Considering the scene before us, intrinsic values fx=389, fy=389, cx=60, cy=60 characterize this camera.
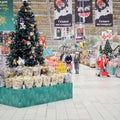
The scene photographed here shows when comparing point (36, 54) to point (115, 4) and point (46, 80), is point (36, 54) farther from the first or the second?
point (115, 4)

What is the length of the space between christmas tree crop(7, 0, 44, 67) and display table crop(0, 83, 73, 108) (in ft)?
3.31

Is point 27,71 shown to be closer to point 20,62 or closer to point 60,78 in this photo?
point 20,62

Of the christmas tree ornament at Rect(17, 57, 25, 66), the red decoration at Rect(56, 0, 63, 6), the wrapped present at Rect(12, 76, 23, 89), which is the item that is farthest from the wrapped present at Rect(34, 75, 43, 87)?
the red decoration at Rect(56, 0, 63, 6)

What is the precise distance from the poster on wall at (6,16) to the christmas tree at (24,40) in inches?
144

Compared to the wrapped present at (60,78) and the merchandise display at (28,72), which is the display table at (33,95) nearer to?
the merchandise display at (28,72)

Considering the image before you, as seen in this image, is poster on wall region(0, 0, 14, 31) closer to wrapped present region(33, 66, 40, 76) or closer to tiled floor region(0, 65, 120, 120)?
wrapped present region(33, 66, 40, 76)

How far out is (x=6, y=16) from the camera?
587 inches

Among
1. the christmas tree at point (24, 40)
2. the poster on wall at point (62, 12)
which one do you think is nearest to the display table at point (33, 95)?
the christmas tree at point (24, 40)

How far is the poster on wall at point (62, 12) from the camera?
59.4ft

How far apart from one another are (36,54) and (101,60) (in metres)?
10.8

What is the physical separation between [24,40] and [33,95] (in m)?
1.79

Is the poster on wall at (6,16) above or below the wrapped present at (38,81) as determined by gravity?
above

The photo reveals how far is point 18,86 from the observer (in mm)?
9922

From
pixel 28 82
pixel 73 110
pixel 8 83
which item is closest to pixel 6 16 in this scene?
pixel 8 83
